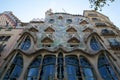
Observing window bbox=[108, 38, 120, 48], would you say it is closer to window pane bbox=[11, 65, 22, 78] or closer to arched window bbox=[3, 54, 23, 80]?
arched window bbox=[3, 54, 23, 80]

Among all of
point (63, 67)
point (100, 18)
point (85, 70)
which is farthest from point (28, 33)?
point (100, 18)

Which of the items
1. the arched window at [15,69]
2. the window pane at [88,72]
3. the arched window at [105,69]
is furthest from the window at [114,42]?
the arched window at [15,69]

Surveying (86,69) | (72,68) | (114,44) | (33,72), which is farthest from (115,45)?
(33,72)

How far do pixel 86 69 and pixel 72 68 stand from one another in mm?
1517

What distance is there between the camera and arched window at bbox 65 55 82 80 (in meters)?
17.5

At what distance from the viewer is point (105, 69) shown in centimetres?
1869

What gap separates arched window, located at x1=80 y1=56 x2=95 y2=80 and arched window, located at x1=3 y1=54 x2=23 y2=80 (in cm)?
665

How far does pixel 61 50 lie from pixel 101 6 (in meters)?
6.66

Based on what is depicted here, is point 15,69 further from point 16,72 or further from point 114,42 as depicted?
point 114,42

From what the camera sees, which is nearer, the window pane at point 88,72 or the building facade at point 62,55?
the building facade at point 62,55

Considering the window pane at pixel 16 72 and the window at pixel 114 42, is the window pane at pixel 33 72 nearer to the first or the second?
the window pane at pixel 16 72

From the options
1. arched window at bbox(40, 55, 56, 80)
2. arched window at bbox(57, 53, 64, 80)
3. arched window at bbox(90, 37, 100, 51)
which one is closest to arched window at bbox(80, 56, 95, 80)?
arched window at bbox(57, 53, 64, 80)

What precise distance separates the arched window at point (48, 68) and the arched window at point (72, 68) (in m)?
1.50

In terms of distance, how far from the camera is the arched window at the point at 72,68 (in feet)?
57.3
